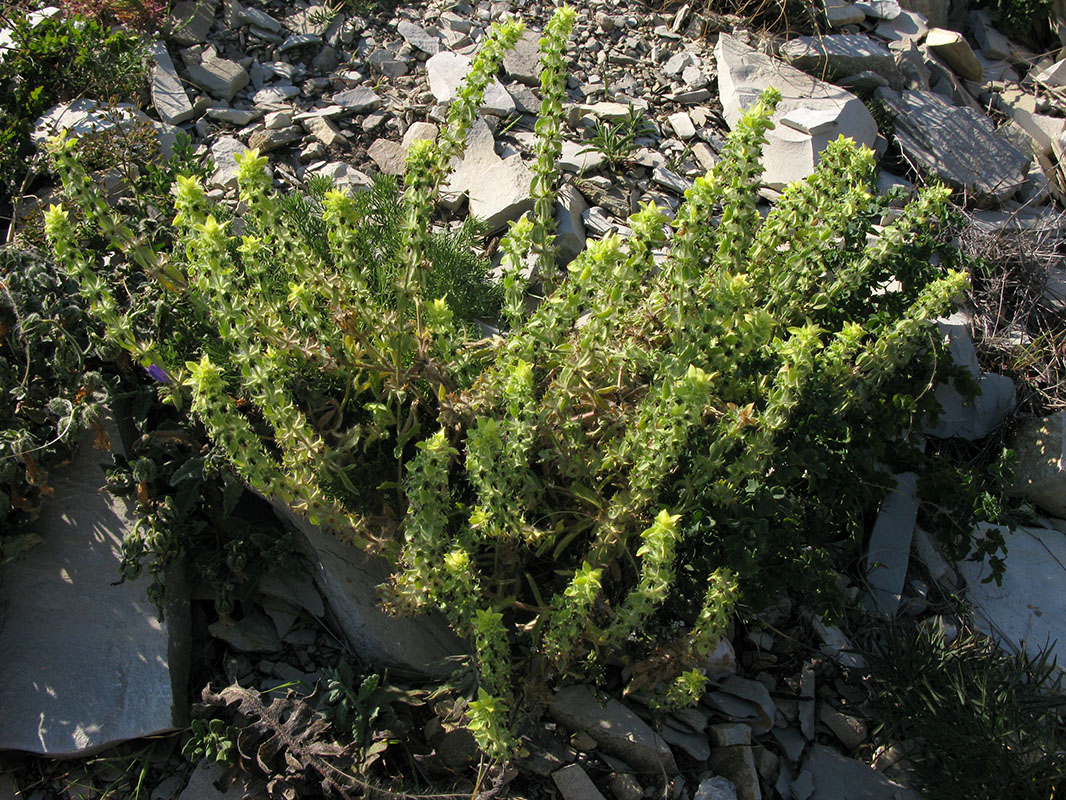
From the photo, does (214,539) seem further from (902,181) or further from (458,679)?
(902,181)

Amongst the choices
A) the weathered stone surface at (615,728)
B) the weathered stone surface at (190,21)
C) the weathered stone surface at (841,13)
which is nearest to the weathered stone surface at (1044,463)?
the weathered stone surface at (615,728)

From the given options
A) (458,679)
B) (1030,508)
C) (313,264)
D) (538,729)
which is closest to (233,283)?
(313,264)

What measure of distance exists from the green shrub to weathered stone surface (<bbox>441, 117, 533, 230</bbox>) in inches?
70.7

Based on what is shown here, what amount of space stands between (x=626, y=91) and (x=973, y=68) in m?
2.84

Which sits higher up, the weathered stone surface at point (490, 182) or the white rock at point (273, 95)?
the white rock at point (273, 95)

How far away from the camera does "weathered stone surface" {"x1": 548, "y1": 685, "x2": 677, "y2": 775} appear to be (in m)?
2.75

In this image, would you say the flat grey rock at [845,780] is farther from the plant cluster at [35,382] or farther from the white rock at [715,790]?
the plant cluster at [35,382]

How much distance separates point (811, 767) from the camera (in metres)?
2.93

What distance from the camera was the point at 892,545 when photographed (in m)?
3.55

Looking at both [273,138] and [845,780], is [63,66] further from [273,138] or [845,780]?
[845,780]

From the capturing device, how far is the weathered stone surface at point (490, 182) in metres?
4.08

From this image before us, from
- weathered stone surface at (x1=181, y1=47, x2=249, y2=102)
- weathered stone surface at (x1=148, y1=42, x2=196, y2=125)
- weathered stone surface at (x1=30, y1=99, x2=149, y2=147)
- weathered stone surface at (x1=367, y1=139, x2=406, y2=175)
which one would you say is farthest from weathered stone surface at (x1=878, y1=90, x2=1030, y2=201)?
weathered stone surface at (x1=30, y1=99, x2=149, y2=147)

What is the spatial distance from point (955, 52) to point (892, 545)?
4171 millimetres

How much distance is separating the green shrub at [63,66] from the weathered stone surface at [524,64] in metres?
2.07
